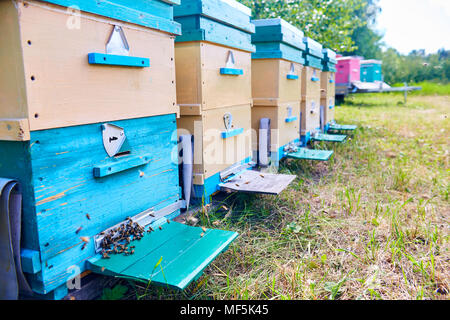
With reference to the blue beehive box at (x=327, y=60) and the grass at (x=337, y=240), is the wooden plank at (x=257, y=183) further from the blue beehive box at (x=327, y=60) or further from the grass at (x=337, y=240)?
the blue beehive box at (x=327, y=60)

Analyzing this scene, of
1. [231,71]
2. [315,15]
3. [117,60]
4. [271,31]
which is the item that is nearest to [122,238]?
[117,60]

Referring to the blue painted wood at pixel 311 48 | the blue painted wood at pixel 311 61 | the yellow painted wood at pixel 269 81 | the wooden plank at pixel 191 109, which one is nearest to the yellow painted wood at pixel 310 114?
the blue painted wood at pixel 311 61

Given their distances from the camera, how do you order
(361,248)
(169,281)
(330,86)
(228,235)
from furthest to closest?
(330,86)
(361,248)
(228,235)
(169,281)

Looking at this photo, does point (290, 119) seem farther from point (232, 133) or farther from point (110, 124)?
point (110, 124)

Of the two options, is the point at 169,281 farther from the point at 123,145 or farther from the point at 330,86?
the point at 330,86

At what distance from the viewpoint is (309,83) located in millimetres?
5172

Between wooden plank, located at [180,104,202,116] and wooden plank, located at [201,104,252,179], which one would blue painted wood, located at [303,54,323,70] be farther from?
wooden plank, located at [180,104,202,116]

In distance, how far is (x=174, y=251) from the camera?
1822mm

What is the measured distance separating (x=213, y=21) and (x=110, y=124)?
4.30 ft

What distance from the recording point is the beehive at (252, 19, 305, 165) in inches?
149

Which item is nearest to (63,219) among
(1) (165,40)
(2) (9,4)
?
(2) (9,4)
